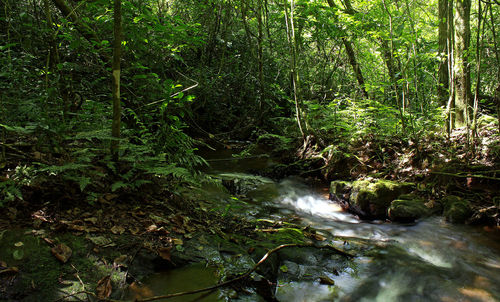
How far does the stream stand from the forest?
0.9 inches

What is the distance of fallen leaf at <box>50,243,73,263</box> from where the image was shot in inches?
81.2

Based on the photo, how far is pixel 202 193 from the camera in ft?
15.3

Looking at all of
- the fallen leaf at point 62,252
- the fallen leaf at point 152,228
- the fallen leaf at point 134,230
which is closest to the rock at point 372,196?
the fallen leaf at point 152,228

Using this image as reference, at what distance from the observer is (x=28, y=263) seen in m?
1.96

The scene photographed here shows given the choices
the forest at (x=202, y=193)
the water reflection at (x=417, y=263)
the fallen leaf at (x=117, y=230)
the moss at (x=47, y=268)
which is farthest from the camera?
the water reflection at (x=417, y=263)

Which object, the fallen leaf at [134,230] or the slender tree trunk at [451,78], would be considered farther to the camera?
the slender tree trunk at [451,78]

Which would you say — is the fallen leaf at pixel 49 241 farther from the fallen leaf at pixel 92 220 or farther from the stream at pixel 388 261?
the stream at pixel 388 261

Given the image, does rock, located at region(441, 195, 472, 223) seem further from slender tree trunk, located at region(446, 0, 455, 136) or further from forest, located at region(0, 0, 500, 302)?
slender tree trunk, located at region(446, 0, 455, 136)

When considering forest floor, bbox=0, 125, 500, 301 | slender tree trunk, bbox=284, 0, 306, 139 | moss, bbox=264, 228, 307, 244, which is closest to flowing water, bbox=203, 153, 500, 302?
moss, bbox=264, 228, 307, 244

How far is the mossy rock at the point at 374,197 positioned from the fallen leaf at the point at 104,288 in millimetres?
4291

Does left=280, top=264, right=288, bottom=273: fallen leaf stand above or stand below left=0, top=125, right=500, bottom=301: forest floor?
below

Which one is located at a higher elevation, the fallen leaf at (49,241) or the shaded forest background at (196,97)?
the shaded forest background at (196,97)

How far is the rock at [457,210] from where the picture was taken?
4.61 meters

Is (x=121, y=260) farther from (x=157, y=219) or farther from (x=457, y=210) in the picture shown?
(x=457, y=210)
